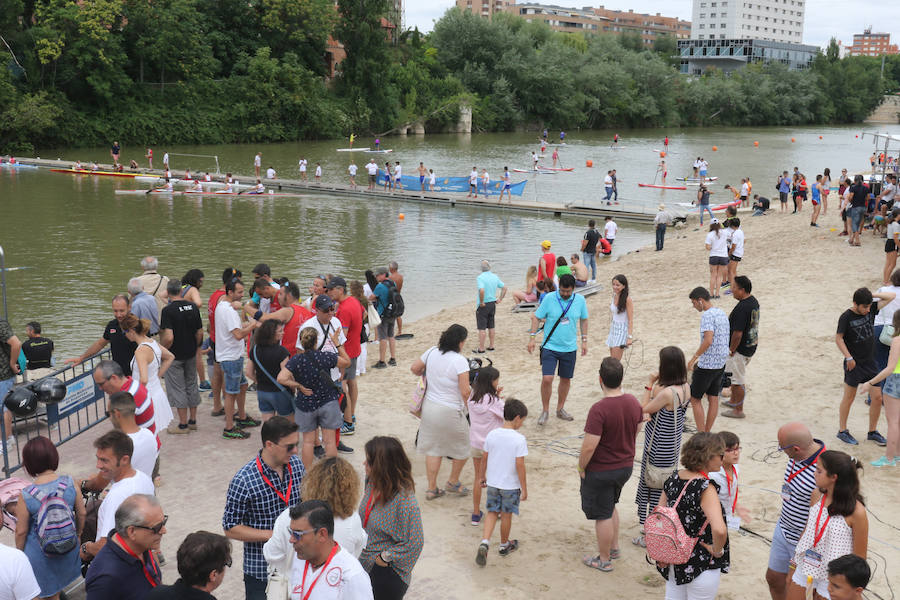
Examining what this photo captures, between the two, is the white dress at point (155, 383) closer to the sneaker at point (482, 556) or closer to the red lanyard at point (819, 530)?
the sneaker at point (482, 556)

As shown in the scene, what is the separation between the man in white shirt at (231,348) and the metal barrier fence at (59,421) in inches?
54.8

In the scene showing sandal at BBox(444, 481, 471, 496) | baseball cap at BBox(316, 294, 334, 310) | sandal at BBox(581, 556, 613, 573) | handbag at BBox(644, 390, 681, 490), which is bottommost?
sandal at BBox(581, 556, 613, 573)

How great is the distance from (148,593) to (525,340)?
9.73m

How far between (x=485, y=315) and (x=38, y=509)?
821 centimetres

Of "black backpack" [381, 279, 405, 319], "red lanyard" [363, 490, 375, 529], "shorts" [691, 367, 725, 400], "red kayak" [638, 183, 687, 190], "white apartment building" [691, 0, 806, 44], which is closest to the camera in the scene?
"red lanyard" [363, 490, 375, 529]

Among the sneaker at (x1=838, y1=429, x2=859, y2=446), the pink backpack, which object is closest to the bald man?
the pink backpack

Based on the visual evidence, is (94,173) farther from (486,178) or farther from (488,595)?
(488,595)

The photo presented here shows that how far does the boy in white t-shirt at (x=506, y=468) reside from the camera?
572 cm

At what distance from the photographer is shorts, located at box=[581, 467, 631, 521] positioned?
220 inches

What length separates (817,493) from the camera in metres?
4.62

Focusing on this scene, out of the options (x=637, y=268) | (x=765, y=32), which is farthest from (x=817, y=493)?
(x=765, y=32)

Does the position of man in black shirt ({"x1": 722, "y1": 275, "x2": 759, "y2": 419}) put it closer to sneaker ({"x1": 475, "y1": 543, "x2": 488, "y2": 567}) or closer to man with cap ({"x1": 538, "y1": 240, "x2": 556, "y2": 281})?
sneaker ({"x1": 475, "y1": 543, "x2": 488, "y2": 567})

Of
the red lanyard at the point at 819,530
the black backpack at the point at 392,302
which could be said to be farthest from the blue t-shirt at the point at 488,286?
the red lanyard at the point at 819,530

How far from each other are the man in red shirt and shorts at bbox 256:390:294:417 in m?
0.98
